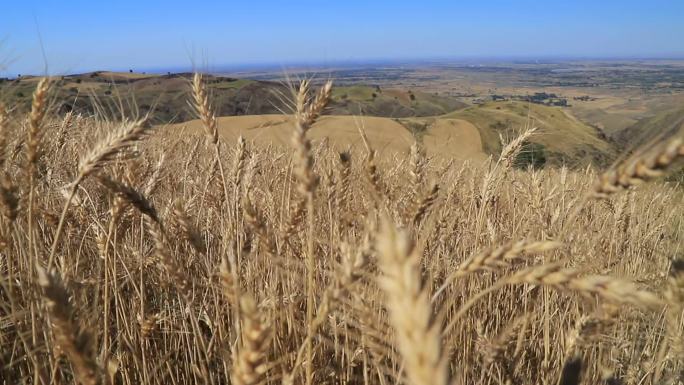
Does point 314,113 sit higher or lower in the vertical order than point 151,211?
higher

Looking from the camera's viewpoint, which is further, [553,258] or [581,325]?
[553,258]

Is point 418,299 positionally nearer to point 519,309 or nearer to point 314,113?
point 314,113

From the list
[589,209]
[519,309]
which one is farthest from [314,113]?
[589,209]

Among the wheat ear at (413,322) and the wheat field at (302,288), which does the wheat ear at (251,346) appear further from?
the wheat ear at (413,322)

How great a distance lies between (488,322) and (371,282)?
2.23ft

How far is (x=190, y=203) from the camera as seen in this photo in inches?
89.5

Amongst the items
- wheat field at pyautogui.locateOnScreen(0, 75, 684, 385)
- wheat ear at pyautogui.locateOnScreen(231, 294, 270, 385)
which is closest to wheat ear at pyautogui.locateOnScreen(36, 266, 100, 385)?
wheat field at pyautogui.locateOnScreen(0, 75, 684, 385)

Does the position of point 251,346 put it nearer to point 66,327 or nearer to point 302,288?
point 66,327

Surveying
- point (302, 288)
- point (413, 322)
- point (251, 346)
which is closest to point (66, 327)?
point (251, 346)

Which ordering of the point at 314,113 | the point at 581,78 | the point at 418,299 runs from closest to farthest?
1. the point at 418,299
2. the point at 314,113
3. the point at 581,78

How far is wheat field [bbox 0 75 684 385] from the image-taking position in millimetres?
820

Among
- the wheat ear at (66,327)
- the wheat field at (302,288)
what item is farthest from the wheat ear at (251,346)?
the wheat ear at (66,327)

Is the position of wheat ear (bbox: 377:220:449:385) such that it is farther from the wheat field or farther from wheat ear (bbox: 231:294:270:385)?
wheat ear (bbox: 231:294:270:385)

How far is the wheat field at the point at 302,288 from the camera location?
0.82m
